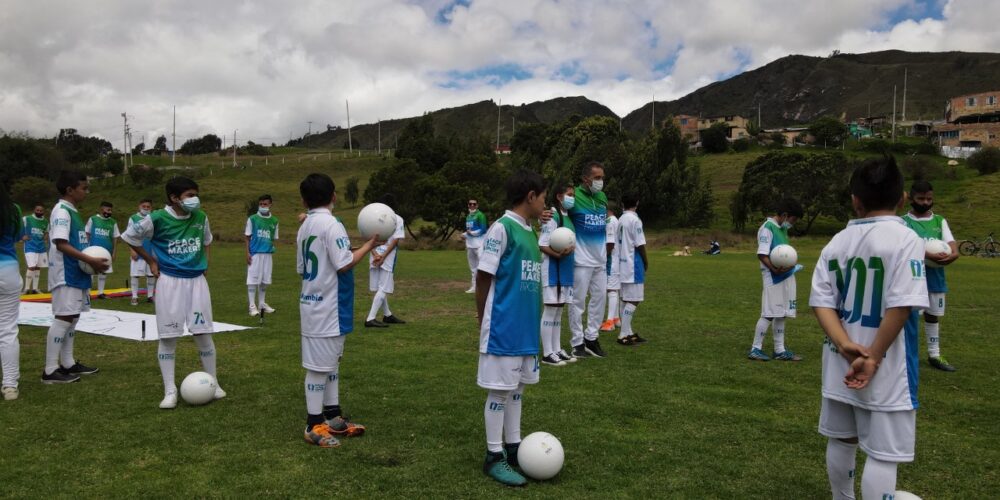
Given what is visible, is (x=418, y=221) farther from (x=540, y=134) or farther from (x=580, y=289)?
(x=580, y=289)

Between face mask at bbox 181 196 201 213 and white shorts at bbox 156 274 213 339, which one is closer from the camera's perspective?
white shorts at bbox 156 274 213 339

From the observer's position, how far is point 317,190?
5.77m

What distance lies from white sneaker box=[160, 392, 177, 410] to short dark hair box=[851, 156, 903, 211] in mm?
6748

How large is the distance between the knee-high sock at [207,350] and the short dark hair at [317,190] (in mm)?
2260

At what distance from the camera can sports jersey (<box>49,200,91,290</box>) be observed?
7.54m

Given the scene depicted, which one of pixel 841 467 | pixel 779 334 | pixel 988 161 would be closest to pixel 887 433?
pixel 841 467

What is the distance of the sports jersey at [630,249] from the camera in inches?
412

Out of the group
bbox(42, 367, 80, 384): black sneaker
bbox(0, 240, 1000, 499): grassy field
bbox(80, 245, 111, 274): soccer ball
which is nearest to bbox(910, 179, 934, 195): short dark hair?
bbox(0, 240, 1000, 499): grassy field

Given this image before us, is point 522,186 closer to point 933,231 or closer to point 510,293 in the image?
point 510,293

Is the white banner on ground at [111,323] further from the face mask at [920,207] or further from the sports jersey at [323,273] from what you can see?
the face mask at [920,207]

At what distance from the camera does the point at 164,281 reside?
21.9ft

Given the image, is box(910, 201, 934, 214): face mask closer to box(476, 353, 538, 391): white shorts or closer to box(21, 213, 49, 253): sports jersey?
box(476, 353, 538, 391): white shorts

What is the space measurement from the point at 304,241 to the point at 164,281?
207 cm

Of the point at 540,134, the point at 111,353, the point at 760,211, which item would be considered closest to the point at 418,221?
the point at 760,211
